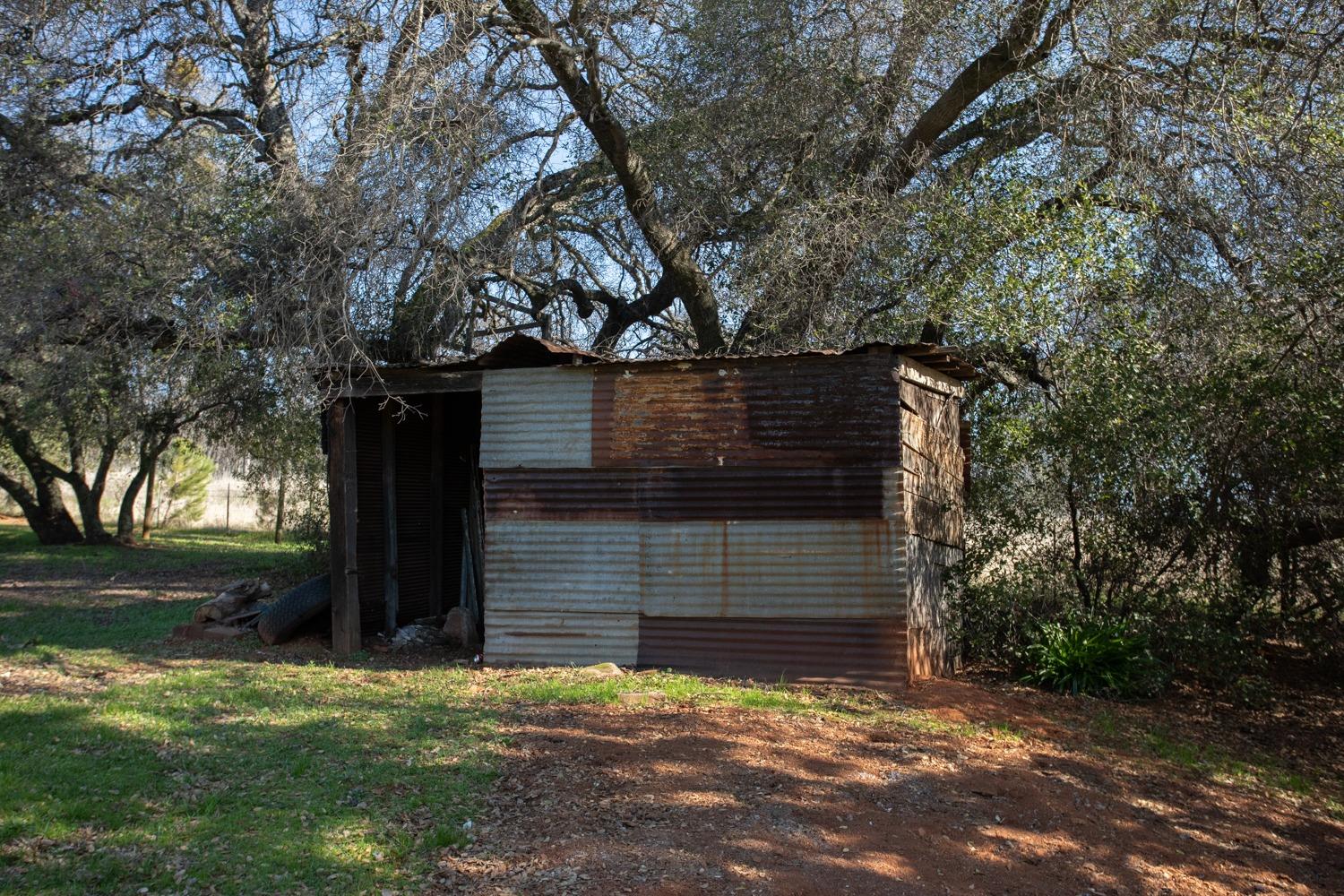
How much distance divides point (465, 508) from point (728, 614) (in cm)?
508

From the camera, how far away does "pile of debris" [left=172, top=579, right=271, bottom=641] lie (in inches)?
456

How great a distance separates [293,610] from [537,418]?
3765 millimetres

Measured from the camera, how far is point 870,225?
11.2 meters

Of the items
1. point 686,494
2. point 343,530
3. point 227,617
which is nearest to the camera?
point 686,494

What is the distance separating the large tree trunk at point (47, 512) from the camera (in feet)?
76.7

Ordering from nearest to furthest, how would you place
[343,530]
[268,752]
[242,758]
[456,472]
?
[242,758], [268,752], [343,530], [456,472]

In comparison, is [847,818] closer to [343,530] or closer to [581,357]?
[581,357]

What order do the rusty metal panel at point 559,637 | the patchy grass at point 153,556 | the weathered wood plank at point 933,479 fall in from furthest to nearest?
the patchy grass at point 153,556 → the rusty metal panel at point 559,637 → the weathered wood plank at point 933,479

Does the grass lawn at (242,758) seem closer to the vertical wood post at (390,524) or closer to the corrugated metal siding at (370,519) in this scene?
the vertical wood post at (390,524)

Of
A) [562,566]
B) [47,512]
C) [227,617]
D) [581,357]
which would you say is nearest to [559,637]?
[562,566]

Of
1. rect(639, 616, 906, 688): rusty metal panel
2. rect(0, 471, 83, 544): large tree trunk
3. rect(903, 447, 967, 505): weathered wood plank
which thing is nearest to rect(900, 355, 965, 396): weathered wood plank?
rect(903, 447, 967, 505): weathered wood plank

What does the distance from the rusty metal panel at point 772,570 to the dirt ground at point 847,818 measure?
1485mm

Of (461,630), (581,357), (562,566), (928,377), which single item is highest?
(581,357)

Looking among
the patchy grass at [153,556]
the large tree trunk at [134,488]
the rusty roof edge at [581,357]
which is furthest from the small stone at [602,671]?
the large tree trunk at [134,488]
